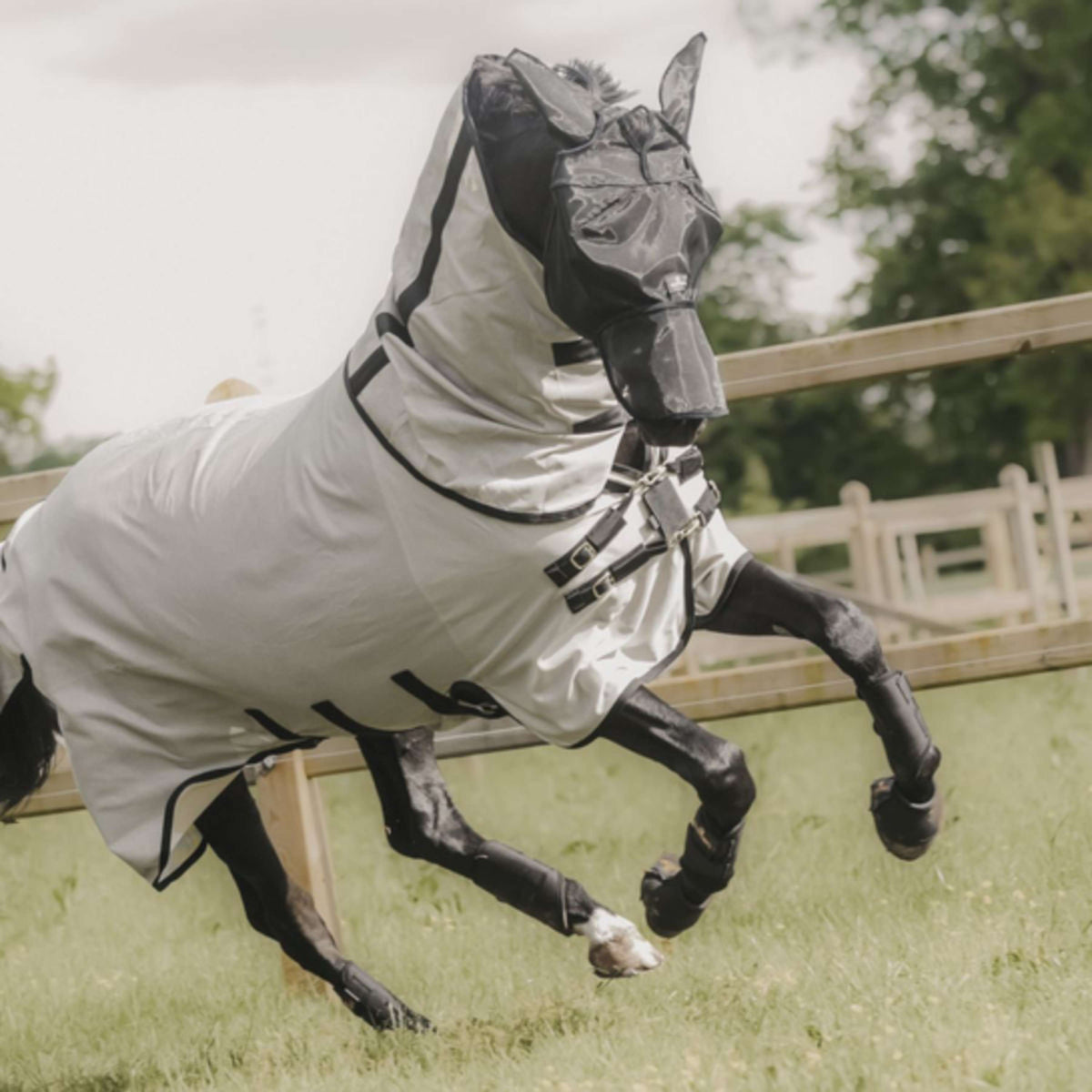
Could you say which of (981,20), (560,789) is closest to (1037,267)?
(981,20)

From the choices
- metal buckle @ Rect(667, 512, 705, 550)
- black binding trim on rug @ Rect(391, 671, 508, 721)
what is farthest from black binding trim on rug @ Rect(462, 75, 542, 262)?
black binding trim on rug @ Rect(391, 671, 508, 721)

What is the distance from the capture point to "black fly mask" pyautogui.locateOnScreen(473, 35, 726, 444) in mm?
3357

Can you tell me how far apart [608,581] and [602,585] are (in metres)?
0.01

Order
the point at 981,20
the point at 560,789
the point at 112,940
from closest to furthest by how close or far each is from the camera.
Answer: the point at 112,940 < the point at 560,789 < the point at 981,20

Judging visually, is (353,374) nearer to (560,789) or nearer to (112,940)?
(112,940)

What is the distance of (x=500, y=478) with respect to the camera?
12.3ft

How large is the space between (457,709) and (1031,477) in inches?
1373

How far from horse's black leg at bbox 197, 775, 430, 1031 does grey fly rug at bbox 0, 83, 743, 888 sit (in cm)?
35

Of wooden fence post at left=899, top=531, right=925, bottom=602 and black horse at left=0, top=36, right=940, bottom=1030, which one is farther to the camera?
wooden fence post at left=899, top=531, right=925, bottom=602

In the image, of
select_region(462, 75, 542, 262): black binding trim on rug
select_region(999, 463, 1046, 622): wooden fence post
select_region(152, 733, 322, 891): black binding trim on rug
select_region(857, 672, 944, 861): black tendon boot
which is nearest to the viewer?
select_region(462, 75, 542, 262): black binding trim on rug

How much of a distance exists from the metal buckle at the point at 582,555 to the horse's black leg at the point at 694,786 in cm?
34

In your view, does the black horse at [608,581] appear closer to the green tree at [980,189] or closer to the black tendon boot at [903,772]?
the black tendon boot at [903,772]

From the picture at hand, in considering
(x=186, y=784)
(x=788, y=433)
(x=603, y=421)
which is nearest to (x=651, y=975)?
(x=186, y=784)

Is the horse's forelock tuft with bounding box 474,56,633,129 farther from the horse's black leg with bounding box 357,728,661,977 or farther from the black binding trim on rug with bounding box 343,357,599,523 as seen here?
the horse's black leg with bounding box 357,728,661,977
